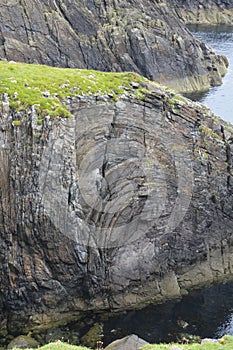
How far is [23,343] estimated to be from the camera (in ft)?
114

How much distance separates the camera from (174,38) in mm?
102125

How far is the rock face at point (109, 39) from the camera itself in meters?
86.8

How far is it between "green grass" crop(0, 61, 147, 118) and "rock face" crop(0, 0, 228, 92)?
42.7m

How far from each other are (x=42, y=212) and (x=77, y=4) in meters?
66.5

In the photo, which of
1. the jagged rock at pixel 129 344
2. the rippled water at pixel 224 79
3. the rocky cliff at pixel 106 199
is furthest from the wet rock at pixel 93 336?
the rippled water at pixel 224 79

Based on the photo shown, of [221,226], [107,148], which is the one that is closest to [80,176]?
[107,148]

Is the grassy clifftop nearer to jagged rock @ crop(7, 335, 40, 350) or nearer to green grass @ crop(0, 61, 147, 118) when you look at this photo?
jagged rock @ crop(7, 335, 40, 350)

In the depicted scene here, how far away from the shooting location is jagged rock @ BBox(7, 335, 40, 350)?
3425 cm

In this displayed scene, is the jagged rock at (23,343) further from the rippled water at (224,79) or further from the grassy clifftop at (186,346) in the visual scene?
the rippled water at (224,79)

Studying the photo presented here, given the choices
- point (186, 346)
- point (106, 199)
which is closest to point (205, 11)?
point (106, 199)

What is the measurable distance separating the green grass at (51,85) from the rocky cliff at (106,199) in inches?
5.3

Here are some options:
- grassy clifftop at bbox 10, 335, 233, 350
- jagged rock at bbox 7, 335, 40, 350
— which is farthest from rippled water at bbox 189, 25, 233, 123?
grassy clifftop at bbox 10, 335, 233, 350

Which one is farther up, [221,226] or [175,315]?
[221,226]

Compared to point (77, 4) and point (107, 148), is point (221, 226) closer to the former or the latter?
point (107, 148)
